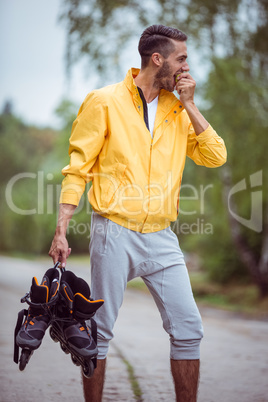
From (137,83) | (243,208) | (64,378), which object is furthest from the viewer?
(243,208)

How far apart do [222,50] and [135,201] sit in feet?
29.5

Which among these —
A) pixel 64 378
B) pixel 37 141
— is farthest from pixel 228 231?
pixel 37 141

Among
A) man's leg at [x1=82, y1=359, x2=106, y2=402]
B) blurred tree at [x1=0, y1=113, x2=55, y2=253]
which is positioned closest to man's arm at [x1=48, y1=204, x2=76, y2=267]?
man's leg at [x1=82, y1=359, x2=106, y2=402]

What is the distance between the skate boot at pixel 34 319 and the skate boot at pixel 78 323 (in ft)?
0.18

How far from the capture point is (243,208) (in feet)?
40.5

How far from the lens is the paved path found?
406 centimetres

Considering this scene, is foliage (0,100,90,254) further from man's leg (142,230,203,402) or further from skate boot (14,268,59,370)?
skate boot (14,268,59,370)

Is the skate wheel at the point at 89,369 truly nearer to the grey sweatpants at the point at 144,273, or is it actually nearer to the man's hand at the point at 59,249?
the grey sweatpants at the point at 144,273

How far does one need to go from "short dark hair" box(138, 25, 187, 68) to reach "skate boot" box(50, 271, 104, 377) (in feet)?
4.10

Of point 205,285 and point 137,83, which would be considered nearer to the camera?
point 137,83

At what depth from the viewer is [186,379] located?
9.39 feet

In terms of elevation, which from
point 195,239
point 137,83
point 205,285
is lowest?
point 205,285

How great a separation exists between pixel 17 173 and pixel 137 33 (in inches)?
942

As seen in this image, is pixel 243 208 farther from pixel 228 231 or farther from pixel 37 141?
pixel 37 141
